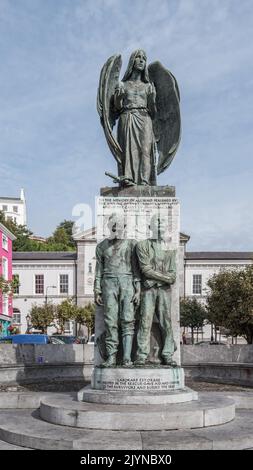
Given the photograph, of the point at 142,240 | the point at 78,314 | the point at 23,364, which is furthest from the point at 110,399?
the point at 78,314

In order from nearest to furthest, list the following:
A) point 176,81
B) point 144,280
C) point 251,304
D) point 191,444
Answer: point 191,444, point 144,280, point 176,81, point 251,304

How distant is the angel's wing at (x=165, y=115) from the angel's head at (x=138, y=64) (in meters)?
0.31

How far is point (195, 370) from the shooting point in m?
14.2

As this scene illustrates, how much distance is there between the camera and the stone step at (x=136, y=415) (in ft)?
24.9

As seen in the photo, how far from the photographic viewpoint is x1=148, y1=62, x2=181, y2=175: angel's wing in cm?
1088

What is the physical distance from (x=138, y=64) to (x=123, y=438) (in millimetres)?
Answer: 6836

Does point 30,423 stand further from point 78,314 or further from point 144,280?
point 78,314

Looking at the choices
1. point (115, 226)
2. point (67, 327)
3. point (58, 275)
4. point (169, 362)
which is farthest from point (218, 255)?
point (169, 362)

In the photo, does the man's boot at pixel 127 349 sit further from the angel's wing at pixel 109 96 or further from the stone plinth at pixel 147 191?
the angel's wing at pixel 109 96

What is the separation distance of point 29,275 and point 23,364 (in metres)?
52.6

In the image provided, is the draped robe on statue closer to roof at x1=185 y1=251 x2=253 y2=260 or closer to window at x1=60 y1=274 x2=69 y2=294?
roof at x1=185 y1=251 x2=253 y2=260

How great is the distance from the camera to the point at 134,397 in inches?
337

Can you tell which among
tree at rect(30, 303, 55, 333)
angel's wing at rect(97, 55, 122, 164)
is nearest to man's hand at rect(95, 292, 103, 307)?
angel's wing at rect(97, 55, 122, 164)

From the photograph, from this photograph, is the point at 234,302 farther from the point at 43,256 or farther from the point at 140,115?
the point at 43,256
